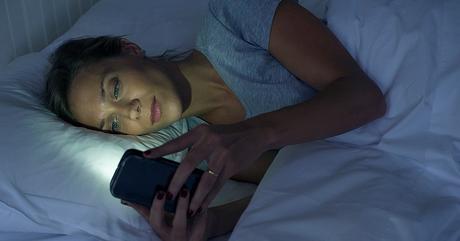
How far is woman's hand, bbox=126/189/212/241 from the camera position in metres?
0.80

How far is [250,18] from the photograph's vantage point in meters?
1.03

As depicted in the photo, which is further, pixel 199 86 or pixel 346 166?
pixel 199 86

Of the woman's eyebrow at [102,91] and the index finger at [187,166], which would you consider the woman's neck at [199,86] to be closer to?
the woman's eyebrow at [102,91]

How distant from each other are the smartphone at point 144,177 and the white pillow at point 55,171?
121 millimetres

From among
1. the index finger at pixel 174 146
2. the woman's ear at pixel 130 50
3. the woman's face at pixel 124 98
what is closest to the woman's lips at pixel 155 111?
the woman's face at pixel 124 98

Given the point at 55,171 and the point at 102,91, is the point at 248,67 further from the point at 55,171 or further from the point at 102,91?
the point at 55,171

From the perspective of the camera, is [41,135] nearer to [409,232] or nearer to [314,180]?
[314,180]

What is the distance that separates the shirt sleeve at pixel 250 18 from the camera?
1.02 metres

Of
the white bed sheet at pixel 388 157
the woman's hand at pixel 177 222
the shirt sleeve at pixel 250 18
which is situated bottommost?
the woman's hand at pixel 177 222

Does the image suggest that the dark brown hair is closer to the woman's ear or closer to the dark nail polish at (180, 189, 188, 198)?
the woman's ear

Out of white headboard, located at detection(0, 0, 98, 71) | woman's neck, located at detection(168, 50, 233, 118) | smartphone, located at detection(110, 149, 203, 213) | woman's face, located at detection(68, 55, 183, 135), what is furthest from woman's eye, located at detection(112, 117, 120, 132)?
white headboard, located at detection(0, 0, 98, 71)

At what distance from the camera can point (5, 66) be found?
1.28 m

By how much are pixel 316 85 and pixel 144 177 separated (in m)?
0.38

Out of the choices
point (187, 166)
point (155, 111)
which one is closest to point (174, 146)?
point (187, 166)
